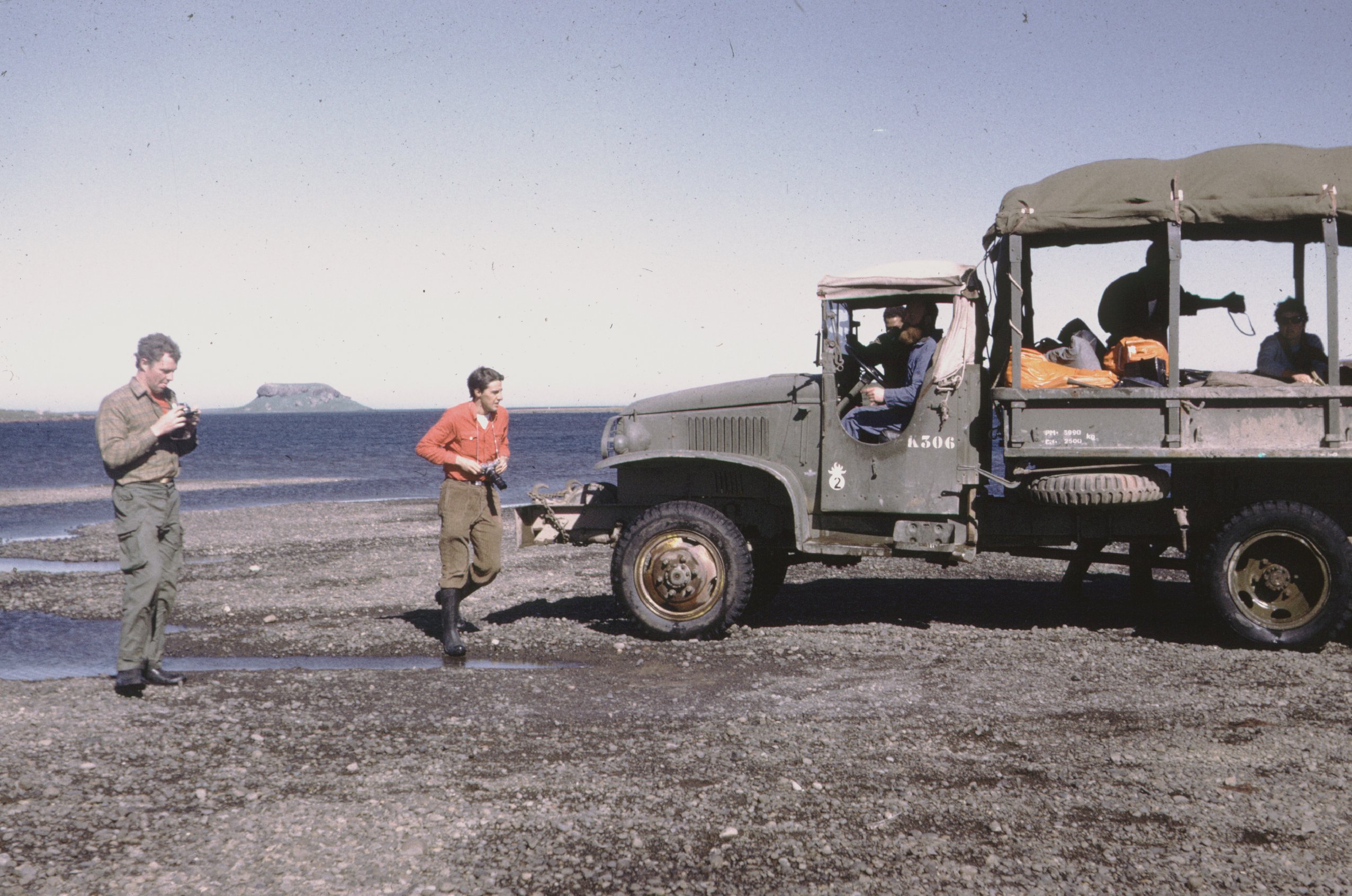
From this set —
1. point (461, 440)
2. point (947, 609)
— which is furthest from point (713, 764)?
point (947, 609)

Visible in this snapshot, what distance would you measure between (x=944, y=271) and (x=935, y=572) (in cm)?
493

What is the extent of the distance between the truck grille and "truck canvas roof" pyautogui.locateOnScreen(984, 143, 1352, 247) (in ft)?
7.48

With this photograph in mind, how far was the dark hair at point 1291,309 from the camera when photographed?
318 inches

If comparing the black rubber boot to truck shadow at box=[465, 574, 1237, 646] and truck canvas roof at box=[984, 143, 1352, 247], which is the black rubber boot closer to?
truck shadow at box=[465, 574, 1237, 646]

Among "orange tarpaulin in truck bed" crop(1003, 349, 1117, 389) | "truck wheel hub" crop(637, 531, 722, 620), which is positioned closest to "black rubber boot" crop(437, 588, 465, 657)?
"truck wheel hub" crop(637, 531, 722, 620)

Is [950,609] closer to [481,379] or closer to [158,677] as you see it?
[481,379]

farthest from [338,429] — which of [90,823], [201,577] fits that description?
[90,823]

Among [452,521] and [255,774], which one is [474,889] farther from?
[452,521]

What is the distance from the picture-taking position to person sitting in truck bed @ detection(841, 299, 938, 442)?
7965 millimetres

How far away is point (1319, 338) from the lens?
26.3ft

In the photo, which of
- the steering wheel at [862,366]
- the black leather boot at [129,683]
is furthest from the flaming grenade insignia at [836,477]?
the black leather boot at [129,683]

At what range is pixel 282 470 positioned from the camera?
166 ft

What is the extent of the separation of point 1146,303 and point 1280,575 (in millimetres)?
2298

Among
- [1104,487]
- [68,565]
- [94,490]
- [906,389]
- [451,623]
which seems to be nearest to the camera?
[1104,487]
